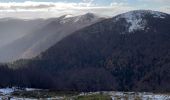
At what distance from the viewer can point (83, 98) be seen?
7619 centimetres

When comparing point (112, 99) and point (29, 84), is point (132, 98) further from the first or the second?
point (29, 84)

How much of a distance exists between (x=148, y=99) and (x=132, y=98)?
2700 mm

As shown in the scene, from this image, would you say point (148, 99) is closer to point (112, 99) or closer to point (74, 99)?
point (112, 99)

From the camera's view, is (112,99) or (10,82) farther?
(10,82)

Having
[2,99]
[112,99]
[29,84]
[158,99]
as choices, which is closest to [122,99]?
[112,99]

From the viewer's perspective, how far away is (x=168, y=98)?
242ft

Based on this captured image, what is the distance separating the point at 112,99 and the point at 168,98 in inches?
382

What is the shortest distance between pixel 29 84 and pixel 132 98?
131645 mm

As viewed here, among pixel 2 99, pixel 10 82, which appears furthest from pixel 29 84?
pixel 2 99

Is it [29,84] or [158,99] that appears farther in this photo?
[29,84]

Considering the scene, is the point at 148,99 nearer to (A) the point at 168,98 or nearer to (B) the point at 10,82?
(A) the point at 168,98

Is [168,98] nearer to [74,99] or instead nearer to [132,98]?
[132,98]

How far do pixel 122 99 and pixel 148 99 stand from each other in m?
4.45

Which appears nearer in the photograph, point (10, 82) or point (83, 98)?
point (83, 98)
